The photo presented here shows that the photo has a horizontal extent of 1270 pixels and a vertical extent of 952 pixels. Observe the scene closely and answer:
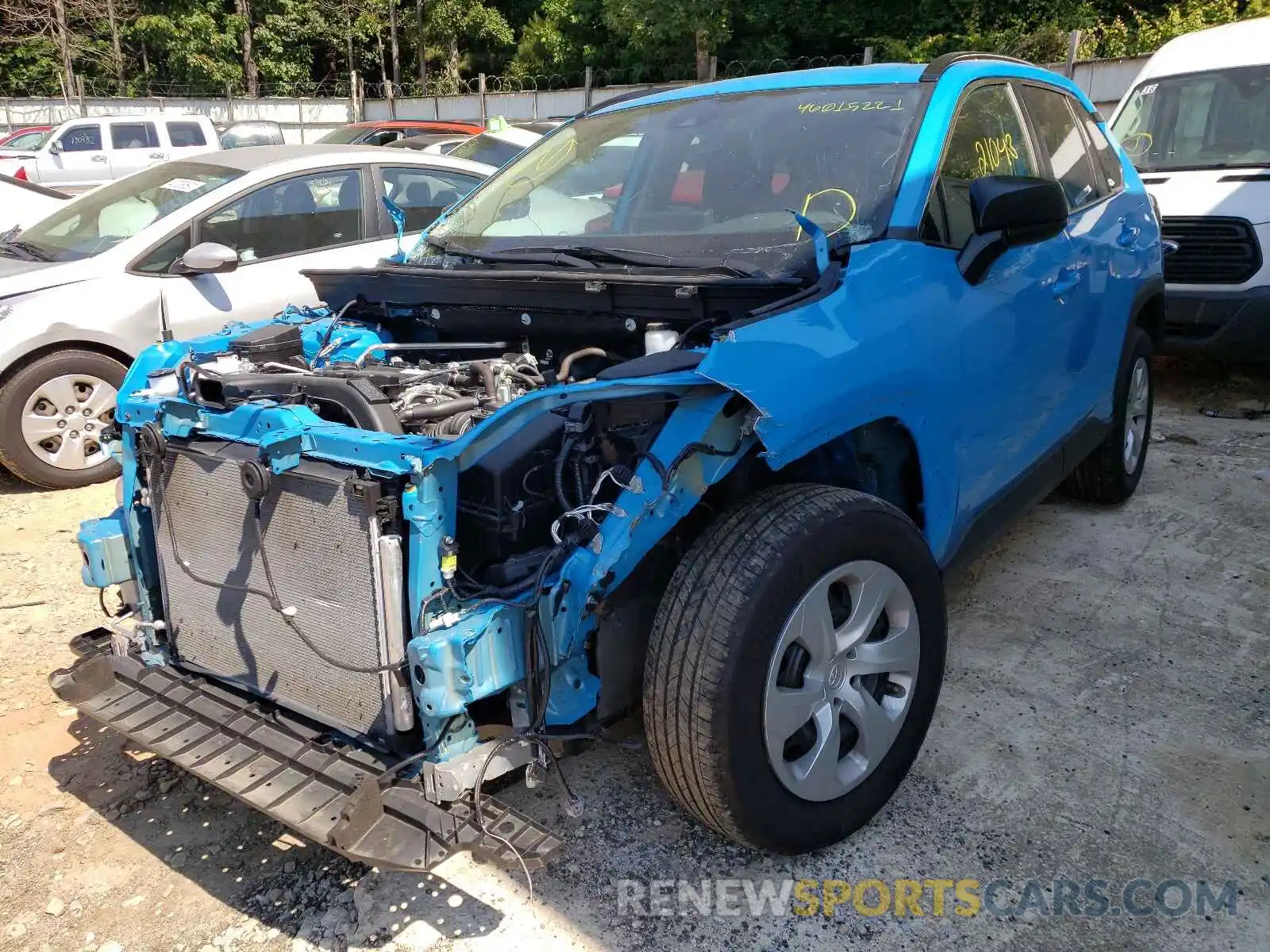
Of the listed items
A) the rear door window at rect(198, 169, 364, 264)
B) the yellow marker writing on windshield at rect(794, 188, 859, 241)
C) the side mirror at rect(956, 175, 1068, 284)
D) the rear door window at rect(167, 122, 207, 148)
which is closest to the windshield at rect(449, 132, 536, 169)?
the rear door window at rect(198, 169, 364, 264)

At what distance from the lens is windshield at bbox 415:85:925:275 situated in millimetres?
2990

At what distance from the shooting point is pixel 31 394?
526cm

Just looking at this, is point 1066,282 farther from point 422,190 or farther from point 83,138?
point 83,138

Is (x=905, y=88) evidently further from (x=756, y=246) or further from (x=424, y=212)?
(x=424, y=212)

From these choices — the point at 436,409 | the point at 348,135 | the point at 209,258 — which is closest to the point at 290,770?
the point at 436,409

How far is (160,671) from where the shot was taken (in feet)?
8.99

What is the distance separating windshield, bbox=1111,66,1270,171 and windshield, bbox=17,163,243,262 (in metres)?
6.28

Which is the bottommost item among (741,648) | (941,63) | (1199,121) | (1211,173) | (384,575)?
(741,648)

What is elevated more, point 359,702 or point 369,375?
point 369,375

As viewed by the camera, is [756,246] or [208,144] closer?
[756,246]

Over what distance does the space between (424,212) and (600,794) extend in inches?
178

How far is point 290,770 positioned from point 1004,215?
7.77 feet

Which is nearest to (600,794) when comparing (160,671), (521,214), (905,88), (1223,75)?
(160,671)

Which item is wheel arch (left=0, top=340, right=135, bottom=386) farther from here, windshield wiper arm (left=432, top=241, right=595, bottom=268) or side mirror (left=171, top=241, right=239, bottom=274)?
windshield wiper arm (left=432, top=241, right=595, bottom=268)
